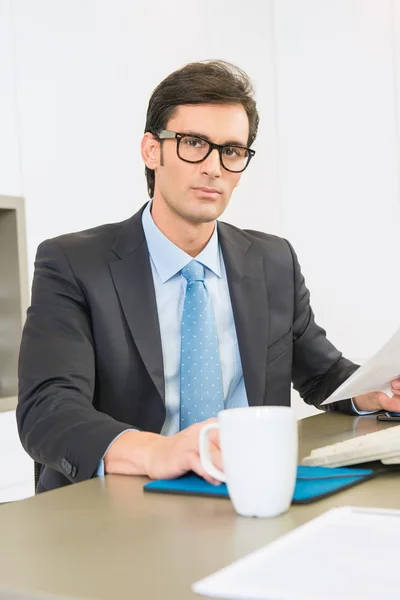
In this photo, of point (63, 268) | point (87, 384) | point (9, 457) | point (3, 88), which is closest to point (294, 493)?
point (87, 384)

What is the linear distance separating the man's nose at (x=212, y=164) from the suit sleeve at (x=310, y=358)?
387 mm

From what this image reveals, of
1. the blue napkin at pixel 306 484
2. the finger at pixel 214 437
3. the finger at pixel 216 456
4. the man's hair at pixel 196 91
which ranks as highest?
the man's hair at pixel 196 91

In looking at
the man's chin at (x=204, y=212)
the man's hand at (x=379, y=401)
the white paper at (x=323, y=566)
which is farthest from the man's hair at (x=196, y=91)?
the white paper at (x=323, y=566)

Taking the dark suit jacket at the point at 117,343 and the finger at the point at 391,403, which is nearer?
the dark suit jacket at the point at 117,343

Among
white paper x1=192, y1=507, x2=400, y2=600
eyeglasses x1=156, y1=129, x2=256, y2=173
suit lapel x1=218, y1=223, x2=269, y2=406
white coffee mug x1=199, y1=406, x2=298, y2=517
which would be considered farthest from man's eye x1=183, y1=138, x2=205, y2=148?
white paper x1=192, y1=507, x2=400, y2=600

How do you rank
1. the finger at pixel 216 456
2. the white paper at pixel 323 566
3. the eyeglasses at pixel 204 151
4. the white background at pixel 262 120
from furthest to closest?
the white background at pixel 262 120 < the eyeglasses at pixel 204 151 < the finger at pixel 216 456 < the white paper at pixel 323 566

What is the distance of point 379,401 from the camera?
1.60m

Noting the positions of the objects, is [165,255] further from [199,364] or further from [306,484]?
[306,484]

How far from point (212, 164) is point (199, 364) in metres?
0.41

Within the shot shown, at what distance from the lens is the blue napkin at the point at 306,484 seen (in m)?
0.96

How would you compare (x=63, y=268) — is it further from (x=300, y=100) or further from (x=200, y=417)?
(x=300, y=100)

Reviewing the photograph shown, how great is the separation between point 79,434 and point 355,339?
2.75 meters

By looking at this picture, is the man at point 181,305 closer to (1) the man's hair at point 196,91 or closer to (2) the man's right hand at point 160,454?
(1) the man's hair at point 196,91

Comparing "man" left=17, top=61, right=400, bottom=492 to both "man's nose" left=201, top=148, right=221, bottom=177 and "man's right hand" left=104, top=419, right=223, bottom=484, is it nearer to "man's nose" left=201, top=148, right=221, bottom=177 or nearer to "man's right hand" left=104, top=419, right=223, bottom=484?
"man's nose" left=201, top=148, right=221, bottom=177
